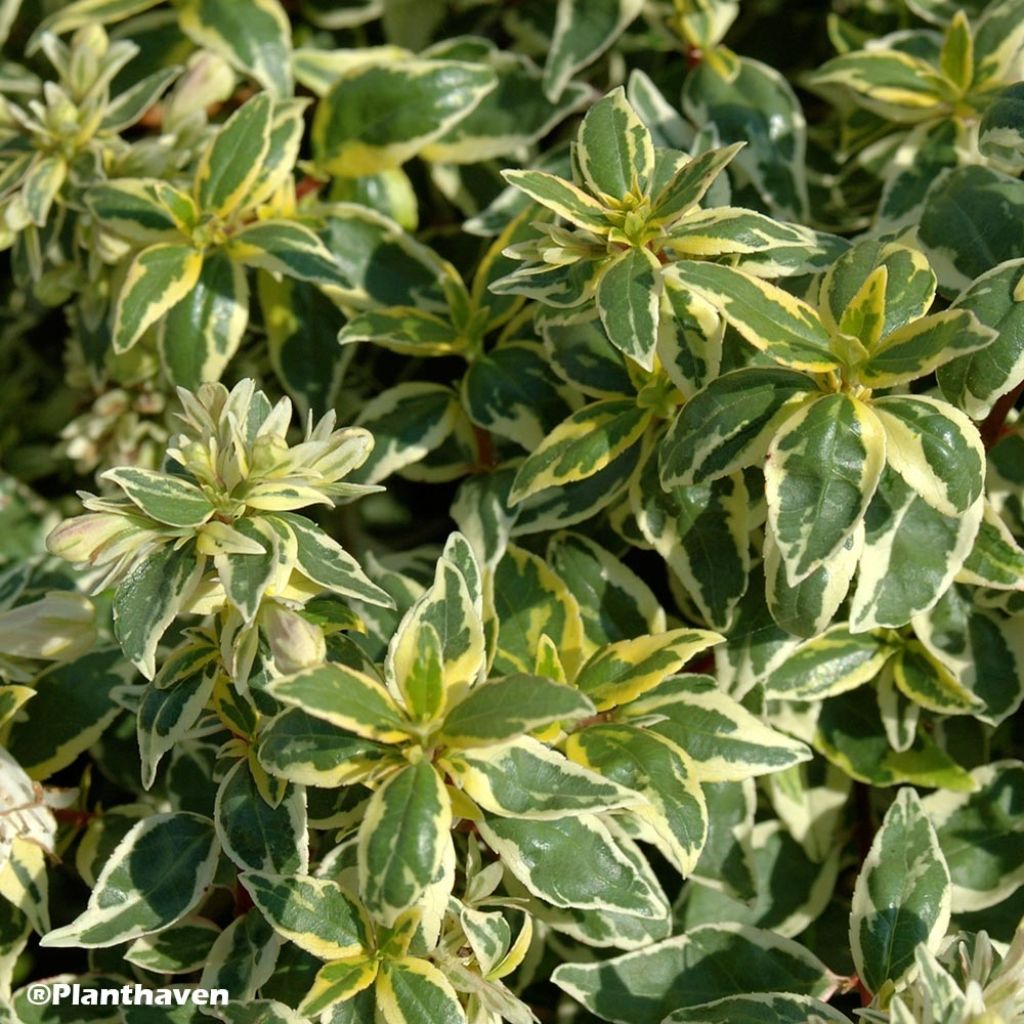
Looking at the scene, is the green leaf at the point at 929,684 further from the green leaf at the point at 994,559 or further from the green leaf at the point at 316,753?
the green leaf at the point at 316,753

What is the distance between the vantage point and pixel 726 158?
1190 mm

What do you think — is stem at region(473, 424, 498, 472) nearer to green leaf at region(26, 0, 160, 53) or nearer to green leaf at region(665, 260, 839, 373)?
green leaf at region(665, 260, 839, 373)

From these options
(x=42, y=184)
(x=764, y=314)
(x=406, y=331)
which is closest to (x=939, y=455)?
(x=764, y=314)

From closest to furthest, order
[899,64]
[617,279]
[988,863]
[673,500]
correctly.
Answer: [617,279], [673,500], [988,863], [899,64]

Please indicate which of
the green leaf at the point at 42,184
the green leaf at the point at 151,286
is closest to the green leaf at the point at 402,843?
the green leaf at the point at 151,286

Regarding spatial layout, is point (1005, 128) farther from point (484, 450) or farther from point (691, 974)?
point (691, 974)

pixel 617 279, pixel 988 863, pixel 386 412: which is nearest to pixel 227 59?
pixel 386 412

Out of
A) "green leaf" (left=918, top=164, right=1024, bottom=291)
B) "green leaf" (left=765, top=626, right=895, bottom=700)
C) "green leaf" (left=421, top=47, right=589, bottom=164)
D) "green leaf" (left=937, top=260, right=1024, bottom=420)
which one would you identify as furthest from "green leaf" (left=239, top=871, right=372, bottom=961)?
"green leaf" (left=421, top=47, right=589, bottom=164)

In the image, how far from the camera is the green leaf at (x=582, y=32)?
1.86m

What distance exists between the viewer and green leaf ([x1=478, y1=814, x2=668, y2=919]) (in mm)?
1221

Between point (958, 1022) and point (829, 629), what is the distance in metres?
0.50

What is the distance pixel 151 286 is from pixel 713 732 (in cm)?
85

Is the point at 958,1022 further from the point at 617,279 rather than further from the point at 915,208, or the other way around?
the point at 915,208

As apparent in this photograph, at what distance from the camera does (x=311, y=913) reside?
1.21 m
